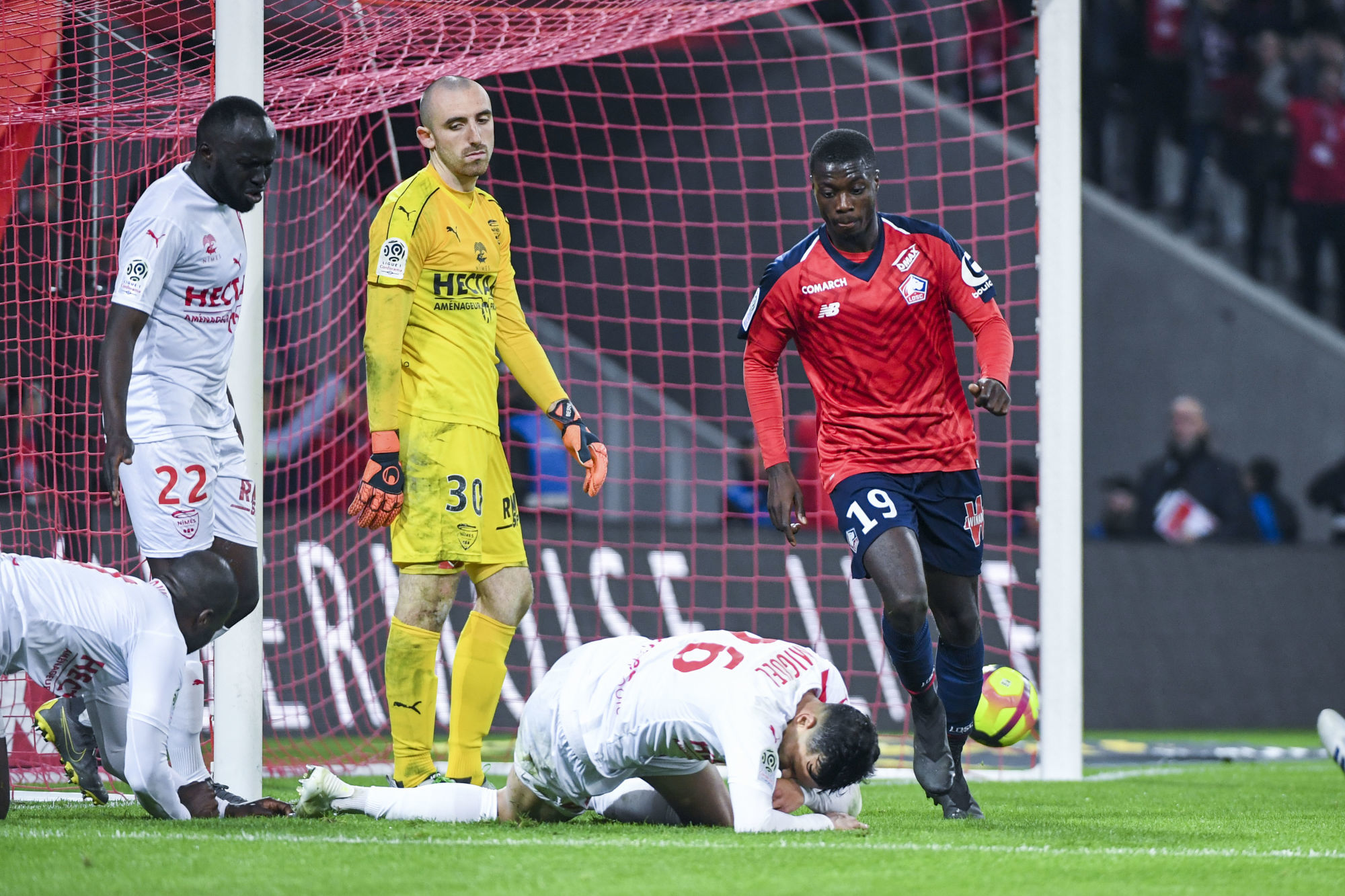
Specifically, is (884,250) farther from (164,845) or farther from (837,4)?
(837,4)

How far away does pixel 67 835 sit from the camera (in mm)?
4289

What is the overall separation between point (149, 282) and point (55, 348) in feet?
9.21

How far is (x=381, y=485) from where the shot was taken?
5203 mm

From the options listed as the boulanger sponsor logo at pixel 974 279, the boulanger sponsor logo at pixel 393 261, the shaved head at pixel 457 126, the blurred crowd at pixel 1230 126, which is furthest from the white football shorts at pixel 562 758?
the blurred crowd at pixel 1230 126

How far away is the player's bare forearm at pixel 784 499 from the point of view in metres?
5.17

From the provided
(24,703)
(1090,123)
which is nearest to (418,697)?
A: (24,703)

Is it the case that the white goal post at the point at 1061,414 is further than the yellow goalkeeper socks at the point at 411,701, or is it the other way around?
the white goal post at the point at 1061,414

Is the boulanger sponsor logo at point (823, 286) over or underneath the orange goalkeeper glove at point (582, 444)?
over

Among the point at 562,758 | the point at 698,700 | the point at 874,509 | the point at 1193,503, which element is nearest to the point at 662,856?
the point at 698,700

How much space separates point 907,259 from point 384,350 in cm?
169

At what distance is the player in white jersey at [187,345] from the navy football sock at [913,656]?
1.97m

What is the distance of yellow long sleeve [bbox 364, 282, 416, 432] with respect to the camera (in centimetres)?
528

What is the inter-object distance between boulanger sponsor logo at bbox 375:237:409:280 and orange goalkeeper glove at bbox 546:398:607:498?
736 mm

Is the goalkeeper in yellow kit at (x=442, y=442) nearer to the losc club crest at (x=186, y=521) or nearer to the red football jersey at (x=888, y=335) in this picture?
the losc club crest at (x=186, y=521)
